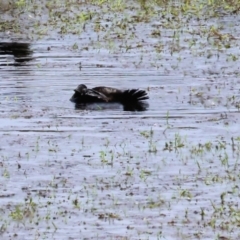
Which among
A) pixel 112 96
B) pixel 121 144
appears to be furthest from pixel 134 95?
pixel 121 144

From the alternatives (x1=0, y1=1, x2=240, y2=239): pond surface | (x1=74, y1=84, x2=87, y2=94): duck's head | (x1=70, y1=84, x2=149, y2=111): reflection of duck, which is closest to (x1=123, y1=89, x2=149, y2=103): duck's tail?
(x1=70, y1=84, x2=149, y2=111): reflection of duck

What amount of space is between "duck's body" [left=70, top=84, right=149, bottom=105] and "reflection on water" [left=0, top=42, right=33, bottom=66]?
10.7ft

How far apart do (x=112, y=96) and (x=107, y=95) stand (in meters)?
0.07

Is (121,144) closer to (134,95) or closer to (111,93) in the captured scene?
(134,95)

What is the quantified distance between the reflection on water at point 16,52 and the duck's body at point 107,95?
3.27 m

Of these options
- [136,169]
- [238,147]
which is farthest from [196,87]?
[136,169]

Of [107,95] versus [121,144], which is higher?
[107,95]

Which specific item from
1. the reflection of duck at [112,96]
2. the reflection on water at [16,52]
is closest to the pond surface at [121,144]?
the reflection on water at [16,52]

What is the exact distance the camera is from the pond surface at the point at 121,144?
373 inches

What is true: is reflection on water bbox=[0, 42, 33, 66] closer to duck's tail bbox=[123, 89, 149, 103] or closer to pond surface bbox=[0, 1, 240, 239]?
pond surface bbox=[0, 1, 240, 239]

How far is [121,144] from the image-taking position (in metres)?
12.3

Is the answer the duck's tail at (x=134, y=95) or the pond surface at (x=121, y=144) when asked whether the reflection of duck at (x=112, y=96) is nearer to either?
the duck's tail at (x=134, y=95)

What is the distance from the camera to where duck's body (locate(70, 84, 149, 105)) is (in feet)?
49.0

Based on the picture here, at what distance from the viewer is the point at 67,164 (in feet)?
37.6
